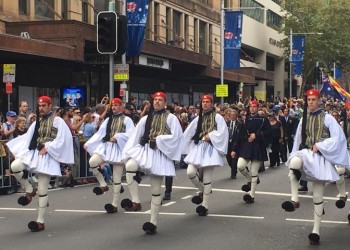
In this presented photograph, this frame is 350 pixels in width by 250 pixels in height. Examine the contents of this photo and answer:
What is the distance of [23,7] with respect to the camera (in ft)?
81.0

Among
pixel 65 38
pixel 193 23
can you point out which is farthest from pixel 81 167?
pixel 193 23

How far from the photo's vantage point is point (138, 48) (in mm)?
20719

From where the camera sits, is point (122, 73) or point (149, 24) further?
point (149, 24)

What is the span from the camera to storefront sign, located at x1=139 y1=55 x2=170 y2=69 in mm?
27281

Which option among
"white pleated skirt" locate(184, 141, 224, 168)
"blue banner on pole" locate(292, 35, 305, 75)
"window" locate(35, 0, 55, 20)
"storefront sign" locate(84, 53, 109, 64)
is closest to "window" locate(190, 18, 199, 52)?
"blue banner on pole" locate(292, 35, 305, 75)

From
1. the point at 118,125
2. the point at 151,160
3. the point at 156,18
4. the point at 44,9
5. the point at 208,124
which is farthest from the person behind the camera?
the point at 156,18

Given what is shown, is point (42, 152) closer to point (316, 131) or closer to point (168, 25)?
point (316, 131)

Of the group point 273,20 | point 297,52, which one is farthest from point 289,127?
point 273,20

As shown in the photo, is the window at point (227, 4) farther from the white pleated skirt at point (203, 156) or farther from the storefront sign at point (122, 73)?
the white pleated skirt at point (203, 156)

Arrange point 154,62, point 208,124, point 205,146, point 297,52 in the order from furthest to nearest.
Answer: point 297,52, point 154,62, point 208,124, point 205,146

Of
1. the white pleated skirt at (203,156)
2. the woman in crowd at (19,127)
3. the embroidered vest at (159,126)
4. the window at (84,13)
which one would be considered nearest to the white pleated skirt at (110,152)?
the white pleated skirt at (203,156)

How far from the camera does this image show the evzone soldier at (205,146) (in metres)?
10.0

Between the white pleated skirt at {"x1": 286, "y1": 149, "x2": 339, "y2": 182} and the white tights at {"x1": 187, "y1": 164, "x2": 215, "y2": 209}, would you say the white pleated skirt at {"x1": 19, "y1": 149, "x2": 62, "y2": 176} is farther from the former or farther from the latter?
the white pleated skirt at {"x1": 286, "y1": 149, "x2": 339, "y2": 182}

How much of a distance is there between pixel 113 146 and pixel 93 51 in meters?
15.0
